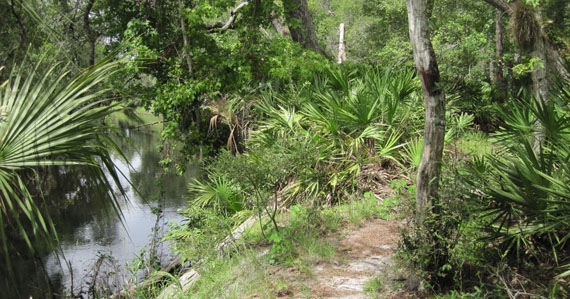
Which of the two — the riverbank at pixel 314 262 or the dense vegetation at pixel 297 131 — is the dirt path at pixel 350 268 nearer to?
the riverbank at pixel 314 262

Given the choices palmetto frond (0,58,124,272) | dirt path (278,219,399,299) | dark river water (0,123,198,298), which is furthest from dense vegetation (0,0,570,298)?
dark river water (0,123,198,298)

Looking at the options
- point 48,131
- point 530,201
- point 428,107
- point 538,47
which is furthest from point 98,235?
point 530,201

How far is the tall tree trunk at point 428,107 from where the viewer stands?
4523mm

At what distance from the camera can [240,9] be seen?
12.7 metres

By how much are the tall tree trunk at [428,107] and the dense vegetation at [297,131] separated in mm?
43

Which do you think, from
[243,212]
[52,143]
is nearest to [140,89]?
[243,212]

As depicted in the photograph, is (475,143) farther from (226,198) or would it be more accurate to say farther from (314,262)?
(314,262)

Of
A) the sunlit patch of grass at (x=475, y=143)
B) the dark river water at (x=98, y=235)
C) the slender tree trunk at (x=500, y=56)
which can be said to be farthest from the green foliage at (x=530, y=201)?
the slender tree trunk at (x=500, y=56)

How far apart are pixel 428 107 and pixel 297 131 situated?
15.0 ft

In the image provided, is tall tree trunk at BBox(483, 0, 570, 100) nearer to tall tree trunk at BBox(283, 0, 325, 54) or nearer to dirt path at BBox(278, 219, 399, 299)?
dirt path at BBox(278, 219, 399, 299)

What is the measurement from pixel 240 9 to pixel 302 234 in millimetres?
7688

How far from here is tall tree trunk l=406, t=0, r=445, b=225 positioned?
14.8 feet

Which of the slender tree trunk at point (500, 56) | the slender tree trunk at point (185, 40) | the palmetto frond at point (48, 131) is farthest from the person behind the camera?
the slender tree trunk at point (500, 56)

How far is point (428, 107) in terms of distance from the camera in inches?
184
